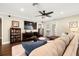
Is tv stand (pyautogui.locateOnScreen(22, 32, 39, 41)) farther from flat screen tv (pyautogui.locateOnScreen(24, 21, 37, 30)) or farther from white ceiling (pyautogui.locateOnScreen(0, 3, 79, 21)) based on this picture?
white ceiling (pyautogui.locateOnScreen(0, 3, 79, 21))

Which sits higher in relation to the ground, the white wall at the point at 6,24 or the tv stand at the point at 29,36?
the white wall at the point at 6,24

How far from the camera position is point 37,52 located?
732mm

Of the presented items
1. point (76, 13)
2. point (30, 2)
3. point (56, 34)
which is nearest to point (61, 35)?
point (56, 34)

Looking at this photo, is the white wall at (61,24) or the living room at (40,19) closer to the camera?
the living room at (40,19)

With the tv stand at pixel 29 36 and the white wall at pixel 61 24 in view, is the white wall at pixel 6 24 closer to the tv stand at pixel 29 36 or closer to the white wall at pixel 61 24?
the tv stand at pixel 29 36

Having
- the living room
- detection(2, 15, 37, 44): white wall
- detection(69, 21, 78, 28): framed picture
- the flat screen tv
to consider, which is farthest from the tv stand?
detection(69, 21, 78, 28): framed picture

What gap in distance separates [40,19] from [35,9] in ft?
0.60

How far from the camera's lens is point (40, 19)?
4.62 ft

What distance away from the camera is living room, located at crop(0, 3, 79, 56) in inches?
45.2

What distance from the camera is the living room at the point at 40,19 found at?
1.15 meters

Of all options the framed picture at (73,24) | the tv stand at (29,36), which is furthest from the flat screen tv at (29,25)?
the framed picture at (73,24)

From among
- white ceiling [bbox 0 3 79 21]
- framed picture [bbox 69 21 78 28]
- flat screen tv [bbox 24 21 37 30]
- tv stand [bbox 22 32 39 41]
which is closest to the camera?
white ceiling [bbox 0 3 79 21]

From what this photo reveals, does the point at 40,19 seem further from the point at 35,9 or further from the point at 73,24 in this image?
the point at 73,24

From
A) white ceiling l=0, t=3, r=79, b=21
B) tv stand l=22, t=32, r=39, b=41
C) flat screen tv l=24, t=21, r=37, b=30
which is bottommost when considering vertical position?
tv stand l=22, t=32, r=39, b=41
